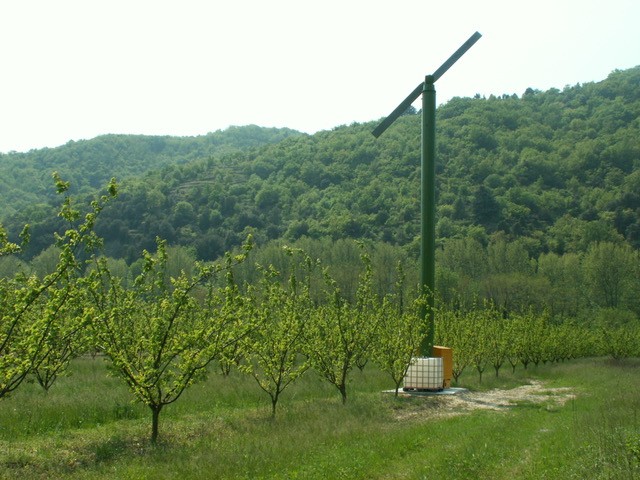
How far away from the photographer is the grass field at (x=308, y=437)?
37.9ft

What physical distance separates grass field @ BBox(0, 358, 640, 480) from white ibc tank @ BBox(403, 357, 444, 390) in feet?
5.05

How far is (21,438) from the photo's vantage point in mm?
14836

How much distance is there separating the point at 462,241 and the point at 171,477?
92084 millimetres

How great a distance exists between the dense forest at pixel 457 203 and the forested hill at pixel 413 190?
0.32 m

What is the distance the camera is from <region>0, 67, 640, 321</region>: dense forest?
9333 centimetres

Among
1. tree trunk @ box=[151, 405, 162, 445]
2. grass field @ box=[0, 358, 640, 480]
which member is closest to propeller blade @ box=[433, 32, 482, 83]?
grass field @ box=[0, 358, 640, 480]

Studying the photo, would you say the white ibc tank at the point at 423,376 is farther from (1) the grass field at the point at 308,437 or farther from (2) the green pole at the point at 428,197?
(2) the green pole at the point at 428,197

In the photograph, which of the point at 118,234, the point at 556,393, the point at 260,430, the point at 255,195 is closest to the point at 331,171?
the point at 255,195

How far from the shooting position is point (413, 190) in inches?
5039

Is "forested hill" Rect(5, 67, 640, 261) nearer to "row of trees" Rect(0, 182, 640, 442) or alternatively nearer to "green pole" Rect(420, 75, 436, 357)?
"green pole" Rect(420, 75, 436, 357)

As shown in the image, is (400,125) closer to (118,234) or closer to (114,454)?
(118,234)

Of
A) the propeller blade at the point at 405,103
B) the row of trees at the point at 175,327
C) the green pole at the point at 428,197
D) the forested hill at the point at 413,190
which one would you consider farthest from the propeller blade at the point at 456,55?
the forested hill at the point at 413,190

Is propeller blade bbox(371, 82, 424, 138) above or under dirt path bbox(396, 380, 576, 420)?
above

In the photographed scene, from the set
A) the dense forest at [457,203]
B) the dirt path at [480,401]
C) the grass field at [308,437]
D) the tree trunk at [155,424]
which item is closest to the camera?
the grass field at [308,437]
